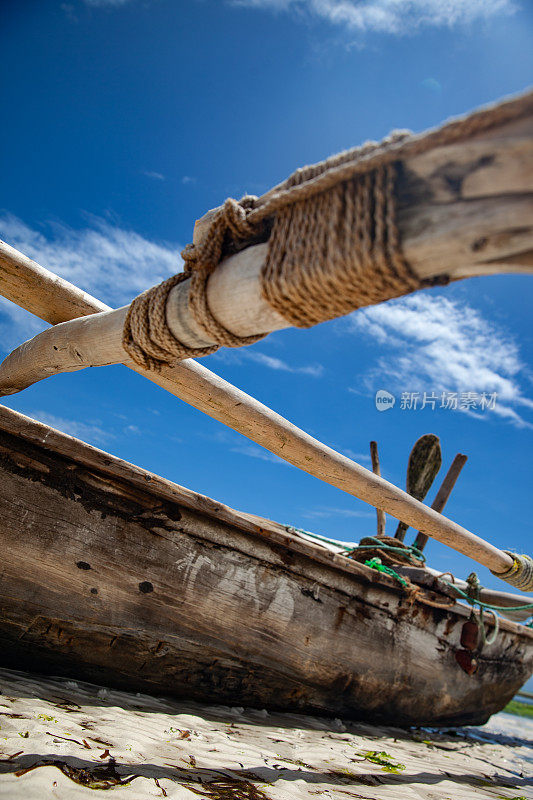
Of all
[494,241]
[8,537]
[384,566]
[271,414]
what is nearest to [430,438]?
[384,566]

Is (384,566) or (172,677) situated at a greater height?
(384,566)

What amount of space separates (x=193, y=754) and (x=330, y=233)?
6.89 ft

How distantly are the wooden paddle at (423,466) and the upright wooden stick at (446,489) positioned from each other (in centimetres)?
23

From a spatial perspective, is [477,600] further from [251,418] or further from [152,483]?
[152,483]

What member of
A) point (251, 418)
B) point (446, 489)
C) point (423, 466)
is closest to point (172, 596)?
point (251, 418)

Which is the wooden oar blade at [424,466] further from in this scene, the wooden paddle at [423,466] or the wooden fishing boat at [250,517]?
the wooden fishing boat at [250,517]

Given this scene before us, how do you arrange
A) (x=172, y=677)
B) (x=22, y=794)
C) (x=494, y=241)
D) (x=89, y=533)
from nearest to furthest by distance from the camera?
(x=494, y=241), (x=22, y=794), (x=89, y=533), (x=172, y=677)

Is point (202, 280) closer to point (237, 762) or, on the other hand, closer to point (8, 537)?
point (8, 537)

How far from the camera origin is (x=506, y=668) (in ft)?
15.4

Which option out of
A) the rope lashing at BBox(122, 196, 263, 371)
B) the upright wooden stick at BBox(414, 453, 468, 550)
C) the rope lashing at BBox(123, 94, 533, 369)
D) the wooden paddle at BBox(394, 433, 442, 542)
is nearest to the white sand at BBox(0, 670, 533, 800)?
the rope lashing at BBox(122, 196, 263, 371)

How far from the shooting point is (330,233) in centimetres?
106

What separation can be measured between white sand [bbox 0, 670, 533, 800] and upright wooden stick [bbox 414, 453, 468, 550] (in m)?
2.34

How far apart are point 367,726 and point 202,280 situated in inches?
142

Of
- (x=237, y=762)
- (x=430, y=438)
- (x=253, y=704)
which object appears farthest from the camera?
(x=430, y=438)
